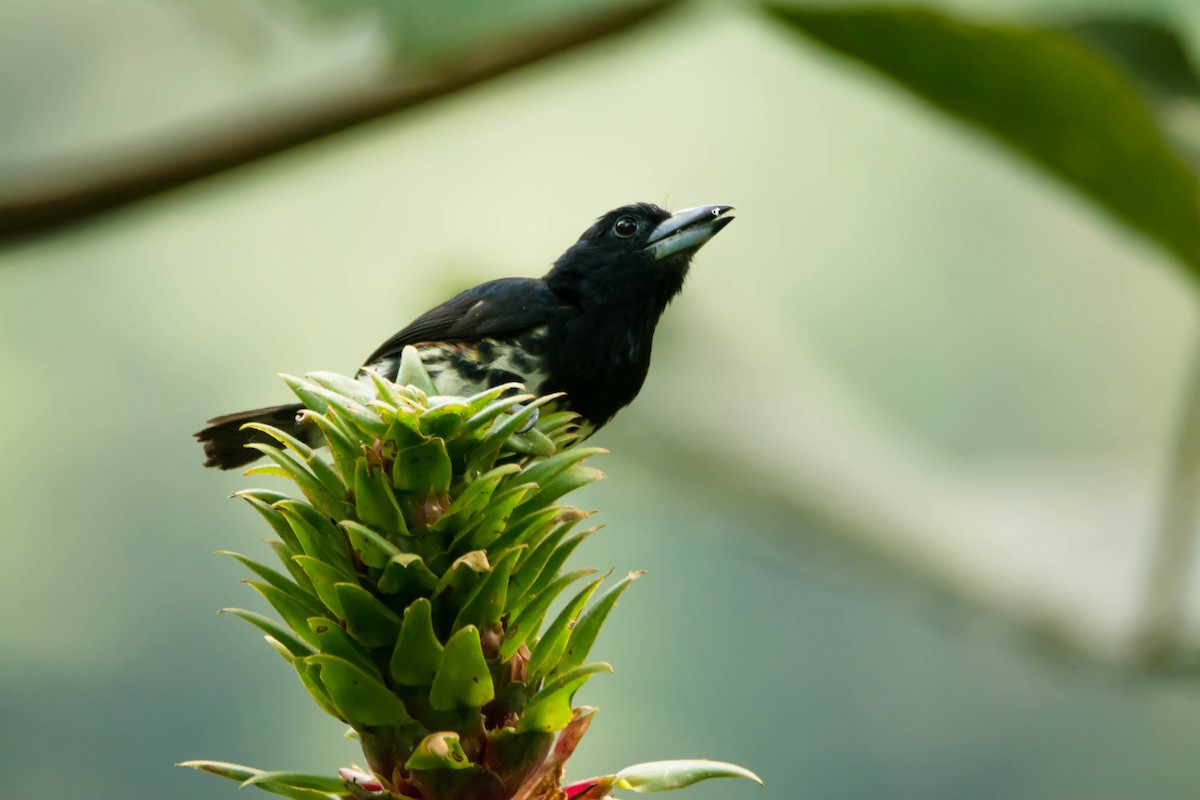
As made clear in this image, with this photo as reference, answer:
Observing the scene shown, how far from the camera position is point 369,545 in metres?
1.25

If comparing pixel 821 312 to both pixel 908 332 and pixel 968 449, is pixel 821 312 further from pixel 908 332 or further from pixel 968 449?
pixel 968 449

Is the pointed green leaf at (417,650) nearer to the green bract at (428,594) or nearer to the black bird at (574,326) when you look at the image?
the green bract at (428,594)

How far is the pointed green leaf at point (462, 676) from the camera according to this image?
1.21 metres

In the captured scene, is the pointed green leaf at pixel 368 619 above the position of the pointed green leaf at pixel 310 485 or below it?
below

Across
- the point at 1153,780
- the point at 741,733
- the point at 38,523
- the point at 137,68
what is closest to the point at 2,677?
the point at 38,523

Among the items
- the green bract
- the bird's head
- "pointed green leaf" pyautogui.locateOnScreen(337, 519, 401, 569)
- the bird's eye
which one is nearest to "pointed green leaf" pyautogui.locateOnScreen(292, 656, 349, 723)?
the green bract

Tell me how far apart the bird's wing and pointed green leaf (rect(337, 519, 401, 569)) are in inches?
54.2

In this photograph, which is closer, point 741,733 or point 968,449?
point 968,449

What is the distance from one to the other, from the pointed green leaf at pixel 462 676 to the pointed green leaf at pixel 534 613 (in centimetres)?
6

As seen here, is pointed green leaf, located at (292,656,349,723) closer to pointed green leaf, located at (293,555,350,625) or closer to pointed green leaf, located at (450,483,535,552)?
pointed green leaf, located at (293,555,350,625)

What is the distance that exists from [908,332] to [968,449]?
1.75 m

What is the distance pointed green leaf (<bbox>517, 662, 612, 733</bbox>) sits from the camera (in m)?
1.23

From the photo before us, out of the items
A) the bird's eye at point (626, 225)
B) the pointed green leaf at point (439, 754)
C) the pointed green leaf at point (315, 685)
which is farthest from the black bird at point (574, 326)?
the pointed green leaf at point (439, 754)

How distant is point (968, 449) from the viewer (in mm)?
16438
